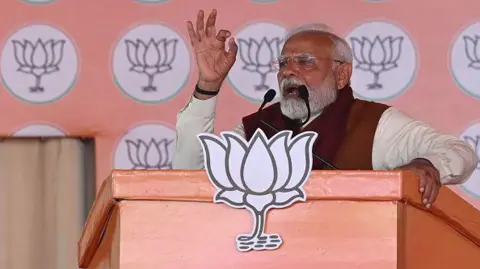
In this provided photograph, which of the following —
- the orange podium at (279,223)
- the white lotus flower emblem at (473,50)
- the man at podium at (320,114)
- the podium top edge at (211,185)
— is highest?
the white lotus flower emblem at (473,50)

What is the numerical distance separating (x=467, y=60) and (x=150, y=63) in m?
0.88

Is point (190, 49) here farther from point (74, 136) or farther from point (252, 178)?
point (252, 178)

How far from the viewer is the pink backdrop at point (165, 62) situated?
2875 mm

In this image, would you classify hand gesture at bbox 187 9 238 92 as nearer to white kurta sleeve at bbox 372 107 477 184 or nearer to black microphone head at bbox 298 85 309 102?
black microphone head at bbox 298 85 309 102

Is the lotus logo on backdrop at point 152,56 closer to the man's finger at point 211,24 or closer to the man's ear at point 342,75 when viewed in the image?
the man's ear at point 342,75

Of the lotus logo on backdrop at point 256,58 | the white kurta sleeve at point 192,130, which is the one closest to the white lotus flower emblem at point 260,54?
the lotus logo on backdrop at point 256,58

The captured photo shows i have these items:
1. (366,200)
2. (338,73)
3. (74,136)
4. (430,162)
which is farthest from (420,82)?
(366,200)

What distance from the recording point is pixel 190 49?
2.94 meters

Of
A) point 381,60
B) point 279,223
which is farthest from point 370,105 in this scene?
point 279,223

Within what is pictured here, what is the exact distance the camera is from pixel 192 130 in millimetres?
2113

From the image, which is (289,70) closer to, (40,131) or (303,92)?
(303,92)

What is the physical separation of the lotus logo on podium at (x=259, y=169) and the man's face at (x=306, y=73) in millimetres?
755

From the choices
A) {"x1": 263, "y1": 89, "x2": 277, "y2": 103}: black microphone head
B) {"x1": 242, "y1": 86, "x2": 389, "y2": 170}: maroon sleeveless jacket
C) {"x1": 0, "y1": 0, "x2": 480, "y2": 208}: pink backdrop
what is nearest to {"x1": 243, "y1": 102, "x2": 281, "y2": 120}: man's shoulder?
{"x1": 242, "y1": 86, "x2": 389, "y2": 170}: maroon sleeveless jacket

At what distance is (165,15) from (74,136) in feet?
1.40
